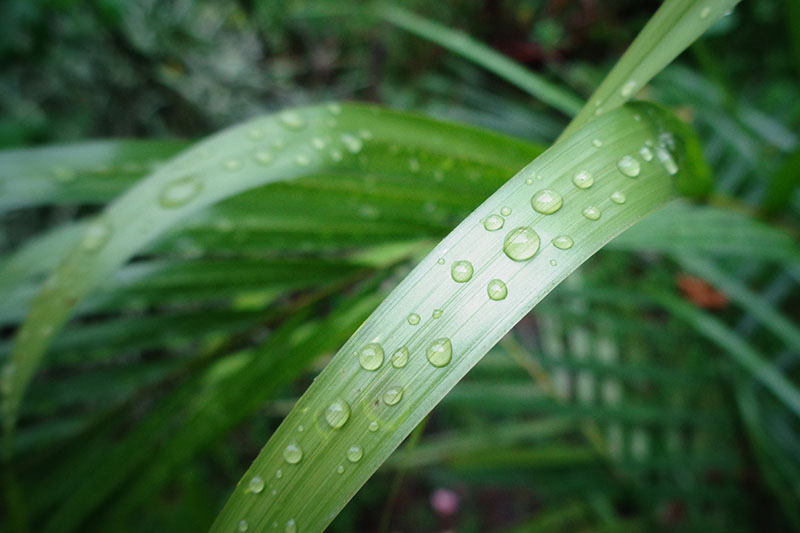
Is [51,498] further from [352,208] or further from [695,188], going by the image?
[695,188]

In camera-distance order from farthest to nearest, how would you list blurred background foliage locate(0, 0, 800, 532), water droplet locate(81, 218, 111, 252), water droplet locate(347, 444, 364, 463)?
blurred background foliage locate(0, 0, 800, 532) < water droplet locate(81, 218, 111, 252) < water droplet locate(347, 444, 364, 463)

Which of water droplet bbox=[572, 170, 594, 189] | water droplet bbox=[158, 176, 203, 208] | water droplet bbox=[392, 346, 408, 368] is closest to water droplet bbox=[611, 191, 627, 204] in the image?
water droplet bbox=[572, 170, 594, 189]

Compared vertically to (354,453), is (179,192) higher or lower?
higher

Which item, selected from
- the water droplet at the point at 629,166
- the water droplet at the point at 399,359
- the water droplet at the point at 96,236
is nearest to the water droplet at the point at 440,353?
the water droplet at the point at 399,359

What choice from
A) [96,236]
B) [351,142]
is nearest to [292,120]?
[351,142]

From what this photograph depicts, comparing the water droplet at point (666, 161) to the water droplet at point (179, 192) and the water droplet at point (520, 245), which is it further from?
the water droplet at point (179, 192)

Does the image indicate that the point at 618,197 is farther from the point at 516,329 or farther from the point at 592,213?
the point at 516,329

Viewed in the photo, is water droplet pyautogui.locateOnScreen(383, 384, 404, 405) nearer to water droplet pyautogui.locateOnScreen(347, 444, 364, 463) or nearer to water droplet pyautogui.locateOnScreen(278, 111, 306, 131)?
water droplet pyautogui.locateOnScreen(347, 444, 364, 463)
